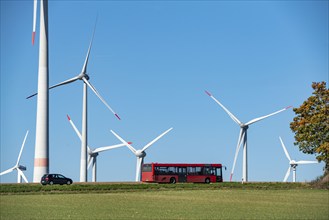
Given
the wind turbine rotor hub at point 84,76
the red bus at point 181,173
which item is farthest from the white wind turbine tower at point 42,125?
the wind turbine rotor hub at point 84,76

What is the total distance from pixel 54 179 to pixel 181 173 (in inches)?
806

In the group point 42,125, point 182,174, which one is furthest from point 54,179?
point 182,174

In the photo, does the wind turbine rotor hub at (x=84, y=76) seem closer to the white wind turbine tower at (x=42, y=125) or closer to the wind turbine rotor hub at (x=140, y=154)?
the wind turbine rotor hub at (x=140, y=154)

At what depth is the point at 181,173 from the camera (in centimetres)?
8656

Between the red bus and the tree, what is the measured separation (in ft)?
43.6

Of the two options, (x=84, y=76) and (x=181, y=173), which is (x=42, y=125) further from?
(x=84, y=76)

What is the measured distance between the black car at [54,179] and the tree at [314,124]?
3127cm

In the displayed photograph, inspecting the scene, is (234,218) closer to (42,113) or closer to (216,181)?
(42,113)

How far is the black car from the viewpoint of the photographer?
72125 millimetres

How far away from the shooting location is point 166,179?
280ft

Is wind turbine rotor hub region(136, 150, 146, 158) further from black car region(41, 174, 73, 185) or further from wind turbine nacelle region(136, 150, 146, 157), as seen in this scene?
black car region(41, 174, 73, 185)

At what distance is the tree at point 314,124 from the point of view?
263ft

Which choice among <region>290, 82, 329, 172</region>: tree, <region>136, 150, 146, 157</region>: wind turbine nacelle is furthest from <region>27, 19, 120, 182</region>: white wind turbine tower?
<region>290, 82, 329, 172</region>: tree

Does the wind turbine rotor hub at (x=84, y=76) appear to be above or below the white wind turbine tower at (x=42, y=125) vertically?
above
